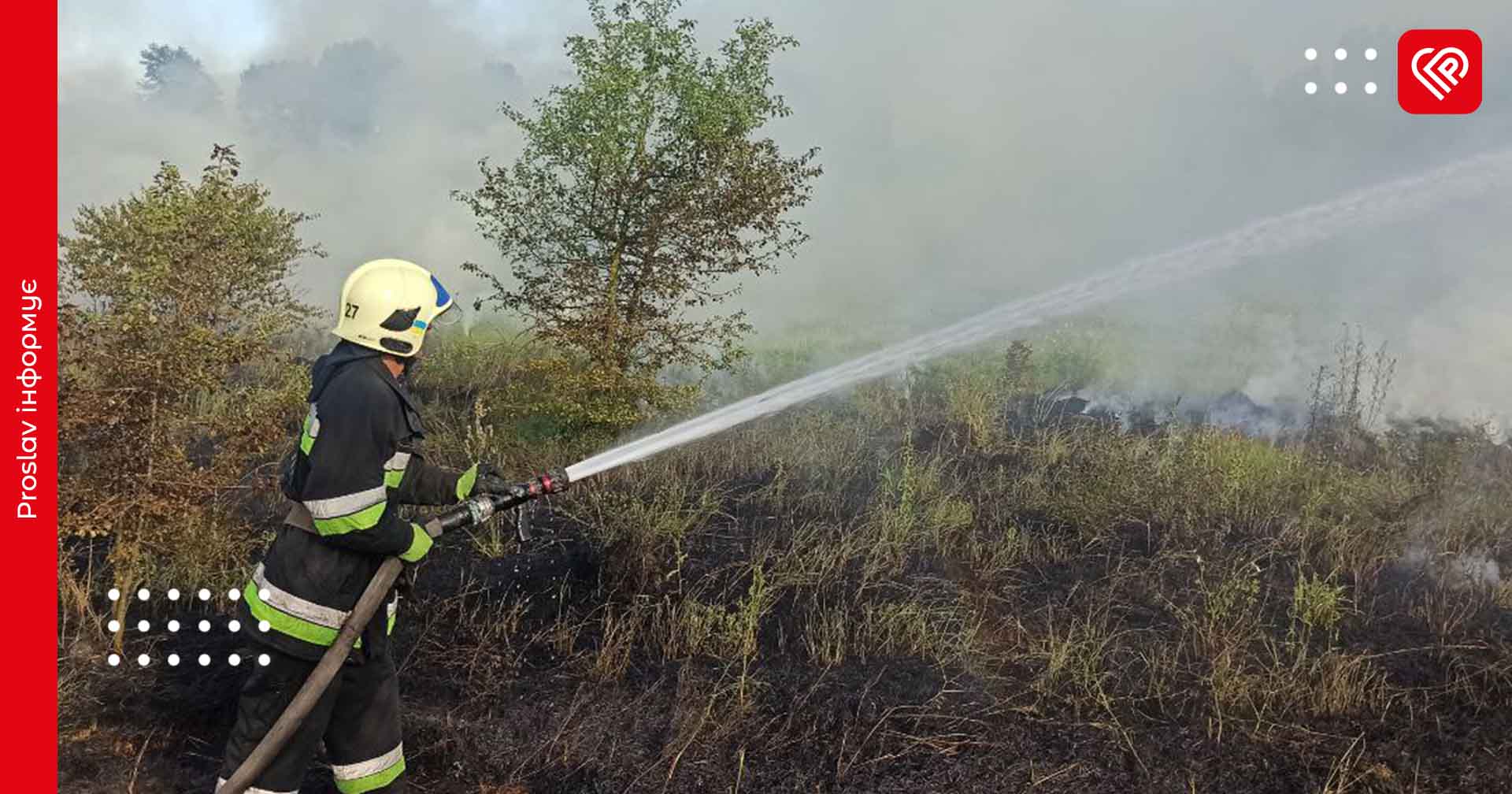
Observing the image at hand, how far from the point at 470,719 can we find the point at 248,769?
130cm

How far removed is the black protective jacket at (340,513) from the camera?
3.21 meters

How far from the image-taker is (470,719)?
4531 millimetres

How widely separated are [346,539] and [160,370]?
2.17 m

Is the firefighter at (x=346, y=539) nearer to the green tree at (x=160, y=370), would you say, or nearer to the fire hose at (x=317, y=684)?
the fire hose at (x=317, y=684)

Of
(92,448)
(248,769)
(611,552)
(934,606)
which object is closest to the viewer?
(248,769)

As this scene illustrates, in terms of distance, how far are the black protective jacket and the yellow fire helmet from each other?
0.24 ft

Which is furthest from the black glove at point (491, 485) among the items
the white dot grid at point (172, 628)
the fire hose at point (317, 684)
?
the white dot grid at point (172, 628)

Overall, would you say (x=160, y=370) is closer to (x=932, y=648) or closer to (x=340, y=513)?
(x=340, y=513)

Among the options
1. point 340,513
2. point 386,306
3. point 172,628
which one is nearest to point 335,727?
point 340,513

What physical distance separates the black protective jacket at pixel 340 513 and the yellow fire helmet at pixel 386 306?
0.07m

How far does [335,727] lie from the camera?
3.63 metres

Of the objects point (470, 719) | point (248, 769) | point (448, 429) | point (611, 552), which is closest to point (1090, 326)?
point (448, 429)

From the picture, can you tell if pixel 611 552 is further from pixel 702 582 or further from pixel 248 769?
pixel 248 769

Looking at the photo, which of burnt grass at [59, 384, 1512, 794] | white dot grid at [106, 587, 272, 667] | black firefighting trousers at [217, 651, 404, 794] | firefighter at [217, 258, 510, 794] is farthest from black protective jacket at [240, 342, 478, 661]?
burnt grass at [59, 384, 1512, 794]
